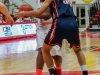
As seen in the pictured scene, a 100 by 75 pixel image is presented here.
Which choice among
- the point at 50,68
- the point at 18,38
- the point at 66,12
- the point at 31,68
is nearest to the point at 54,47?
the point at 50,68

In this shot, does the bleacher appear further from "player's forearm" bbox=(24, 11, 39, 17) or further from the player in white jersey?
"player's forearm" bbox=(24, 11, 39, 17)

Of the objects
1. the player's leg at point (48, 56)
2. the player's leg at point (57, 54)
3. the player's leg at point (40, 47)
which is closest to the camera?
the player's leg at point (48, 56)

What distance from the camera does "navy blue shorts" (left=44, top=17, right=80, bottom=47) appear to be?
4430 millimetres

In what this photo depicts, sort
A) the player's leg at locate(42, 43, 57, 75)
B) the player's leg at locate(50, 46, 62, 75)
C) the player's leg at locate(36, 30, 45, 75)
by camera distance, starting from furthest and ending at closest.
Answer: the player's leg at locate(36, 30, 45, 75) → the player's leg at locate(50, 46, 62, 75) → the player's leg at locate(42, 43, 57, 75)

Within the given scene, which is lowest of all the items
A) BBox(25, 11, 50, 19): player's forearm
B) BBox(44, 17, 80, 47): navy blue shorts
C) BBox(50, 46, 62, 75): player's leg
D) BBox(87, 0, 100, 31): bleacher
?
BBox(87, 0, 100, 31): bleacher

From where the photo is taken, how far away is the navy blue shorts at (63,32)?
4.43 m

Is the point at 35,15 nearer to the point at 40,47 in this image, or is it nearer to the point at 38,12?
the point at 38,12

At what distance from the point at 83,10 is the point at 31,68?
86.8ft

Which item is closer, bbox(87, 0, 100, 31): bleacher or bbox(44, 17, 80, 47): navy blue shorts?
bbox(44, 17, 80, 47): navy blue shorts

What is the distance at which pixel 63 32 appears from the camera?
4.43 metres

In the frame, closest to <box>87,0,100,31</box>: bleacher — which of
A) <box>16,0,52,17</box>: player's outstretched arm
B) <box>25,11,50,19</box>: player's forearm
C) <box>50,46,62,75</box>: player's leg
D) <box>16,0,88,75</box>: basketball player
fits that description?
<box>50,46,62,75</box>: player's leg

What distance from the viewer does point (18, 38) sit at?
53.2 ft

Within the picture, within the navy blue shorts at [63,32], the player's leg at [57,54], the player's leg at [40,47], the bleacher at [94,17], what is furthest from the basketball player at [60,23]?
the bleacher at [94,17]

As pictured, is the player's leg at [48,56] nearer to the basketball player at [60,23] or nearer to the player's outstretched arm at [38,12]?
the basketball player at [60,23]
